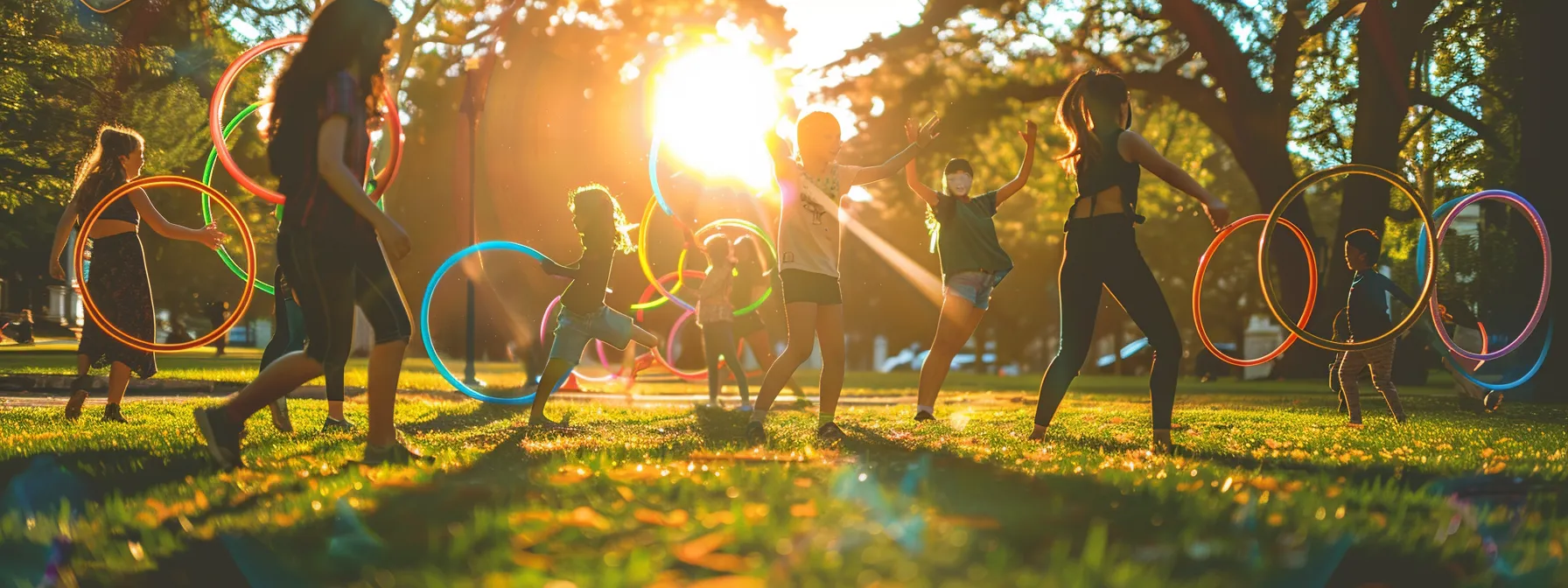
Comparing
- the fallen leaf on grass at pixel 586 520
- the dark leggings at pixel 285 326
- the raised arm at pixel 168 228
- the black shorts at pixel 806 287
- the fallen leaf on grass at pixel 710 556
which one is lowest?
the fallen leaf on grass at pixel 710 556

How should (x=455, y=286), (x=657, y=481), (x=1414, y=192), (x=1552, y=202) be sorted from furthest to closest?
(x=455, y=286) → (x=1552, y=202) → (x=1414, y=192) → (x=657, y=481)

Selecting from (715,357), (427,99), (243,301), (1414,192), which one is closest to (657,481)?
(243,301)

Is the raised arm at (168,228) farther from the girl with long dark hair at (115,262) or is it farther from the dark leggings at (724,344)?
the dark leggings at (724,344)

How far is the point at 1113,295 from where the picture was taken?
265 inches

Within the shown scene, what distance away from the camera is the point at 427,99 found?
1511 inches

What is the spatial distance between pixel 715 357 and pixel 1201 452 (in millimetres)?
7307

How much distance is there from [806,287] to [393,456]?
251cm

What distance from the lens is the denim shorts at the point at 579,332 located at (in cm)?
882

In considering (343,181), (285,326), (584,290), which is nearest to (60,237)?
(285,326)

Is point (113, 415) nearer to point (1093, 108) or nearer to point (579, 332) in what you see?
point (579, 332)

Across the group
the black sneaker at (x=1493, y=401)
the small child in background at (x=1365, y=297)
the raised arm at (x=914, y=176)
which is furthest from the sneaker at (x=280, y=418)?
the black sneaker at (x=1493, y=401)

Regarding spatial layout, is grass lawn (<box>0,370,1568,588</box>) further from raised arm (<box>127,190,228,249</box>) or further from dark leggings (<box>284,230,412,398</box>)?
raised arm (<box>127,190,228,249</box>)

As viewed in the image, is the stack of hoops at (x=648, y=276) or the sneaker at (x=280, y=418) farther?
the stack of hoops at (x=648, y=276)

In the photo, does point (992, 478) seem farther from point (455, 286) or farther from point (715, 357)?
point (455, 286)
